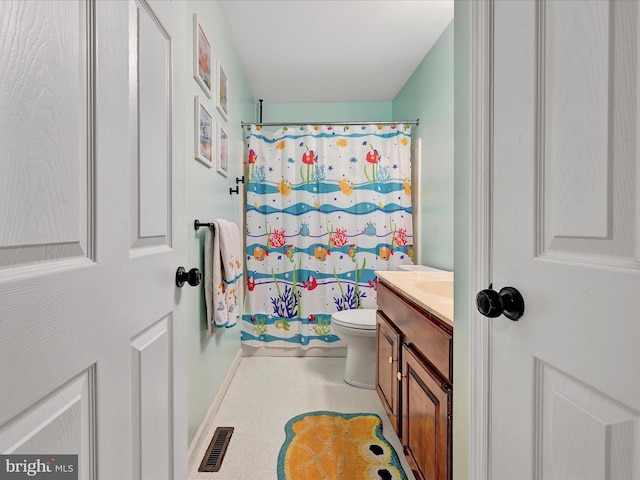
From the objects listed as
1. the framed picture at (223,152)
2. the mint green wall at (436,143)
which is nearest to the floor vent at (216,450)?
the framed picture at (223,152)

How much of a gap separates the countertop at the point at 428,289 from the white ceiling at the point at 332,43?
62.5 inches

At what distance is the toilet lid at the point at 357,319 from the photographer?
7.88 feet

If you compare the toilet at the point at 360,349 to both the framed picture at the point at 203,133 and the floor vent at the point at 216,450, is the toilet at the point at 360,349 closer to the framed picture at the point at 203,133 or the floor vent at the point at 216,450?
the floor vent at the point at 216,450

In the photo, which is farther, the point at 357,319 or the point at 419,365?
the point at 357,319

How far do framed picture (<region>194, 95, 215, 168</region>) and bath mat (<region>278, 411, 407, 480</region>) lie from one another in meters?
1.45

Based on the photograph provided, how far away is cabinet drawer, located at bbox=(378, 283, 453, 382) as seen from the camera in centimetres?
110

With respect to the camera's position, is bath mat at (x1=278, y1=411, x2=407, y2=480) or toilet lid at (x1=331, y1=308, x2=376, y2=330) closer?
bath mat at (x1=278, y1=411, x2=407, y2=480)

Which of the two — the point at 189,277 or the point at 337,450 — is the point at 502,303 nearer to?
the point at 189,277

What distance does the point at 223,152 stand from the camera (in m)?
2.33

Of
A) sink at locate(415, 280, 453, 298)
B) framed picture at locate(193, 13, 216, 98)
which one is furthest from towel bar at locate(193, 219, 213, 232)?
sink at locate(415, 280, 453, 298)

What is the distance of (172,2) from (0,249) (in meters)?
0.82

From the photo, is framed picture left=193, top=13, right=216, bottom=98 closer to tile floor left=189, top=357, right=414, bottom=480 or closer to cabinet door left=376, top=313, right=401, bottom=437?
cabinet door left=376, top=313, right=401, bottom=437

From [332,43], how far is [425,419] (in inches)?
94.9

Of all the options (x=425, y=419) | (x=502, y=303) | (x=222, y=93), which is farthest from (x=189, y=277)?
(x=222, y=93)
